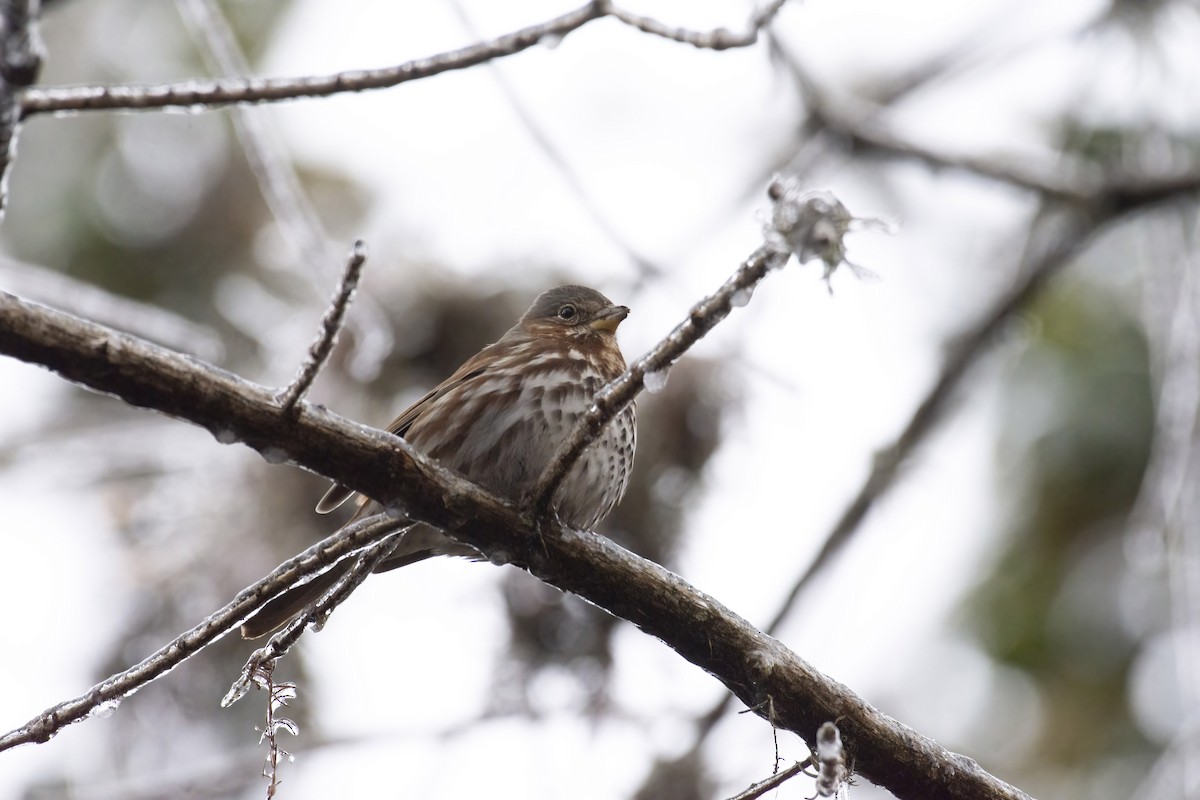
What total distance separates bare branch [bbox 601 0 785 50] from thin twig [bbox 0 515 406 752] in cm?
100

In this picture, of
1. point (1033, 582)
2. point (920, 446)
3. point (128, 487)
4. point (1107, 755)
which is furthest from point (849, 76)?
point (128, 487)

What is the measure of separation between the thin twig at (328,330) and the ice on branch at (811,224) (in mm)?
602

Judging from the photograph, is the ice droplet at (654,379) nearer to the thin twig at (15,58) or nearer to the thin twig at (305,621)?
the thin twig at (305,621)

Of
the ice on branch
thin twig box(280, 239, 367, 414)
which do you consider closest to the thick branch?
thin twig box(280, 239, 367, 414)

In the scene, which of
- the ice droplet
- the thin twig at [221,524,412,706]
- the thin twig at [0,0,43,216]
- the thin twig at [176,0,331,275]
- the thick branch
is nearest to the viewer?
the thin twig at [0,0,43,216]

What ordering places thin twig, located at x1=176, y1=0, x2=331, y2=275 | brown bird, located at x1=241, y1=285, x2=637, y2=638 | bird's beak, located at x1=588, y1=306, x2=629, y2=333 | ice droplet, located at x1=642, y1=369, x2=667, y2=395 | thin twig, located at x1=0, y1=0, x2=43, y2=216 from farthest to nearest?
bird's beak, located at x1=588, y1=306, x2=629, y2=333 → brown bird, located at x1=241, y1=285, x2=637, y2=638 → thin twig, located at x1=176, y1=0, x2=331, y2=275 → ice droplet, located at x1=642, y1=369, x2=667, y2=395 → thin twig, located at x1=0, y1=0, x2=43, y2=216

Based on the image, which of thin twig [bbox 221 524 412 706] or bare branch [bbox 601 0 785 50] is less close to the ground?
bare branch [bbox 601 0 785 50]

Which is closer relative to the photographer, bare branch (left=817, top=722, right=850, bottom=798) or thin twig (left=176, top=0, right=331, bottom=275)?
bare branch (left=817, top=722, right=850, bottom=798)

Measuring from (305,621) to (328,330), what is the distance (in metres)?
0.72

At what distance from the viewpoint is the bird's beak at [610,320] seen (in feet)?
13.3

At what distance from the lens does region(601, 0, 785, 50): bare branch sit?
221 cm

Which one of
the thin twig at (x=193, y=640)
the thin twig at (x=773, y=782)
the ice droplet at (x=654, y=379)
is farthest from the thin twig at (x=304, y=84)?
the thin twig at (x=773, y=782)

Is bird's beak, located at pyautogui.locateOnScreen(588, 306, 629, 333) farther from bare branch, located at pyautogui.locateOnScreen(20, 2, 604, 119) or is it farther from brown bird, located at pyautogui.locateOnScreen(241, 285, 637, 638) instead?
bare branch, located at pyautogui.locateOnScreen(20, 2, 604, 119)

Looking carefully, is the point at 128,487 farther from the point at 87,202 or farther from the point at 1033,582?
the point at 1033,582
